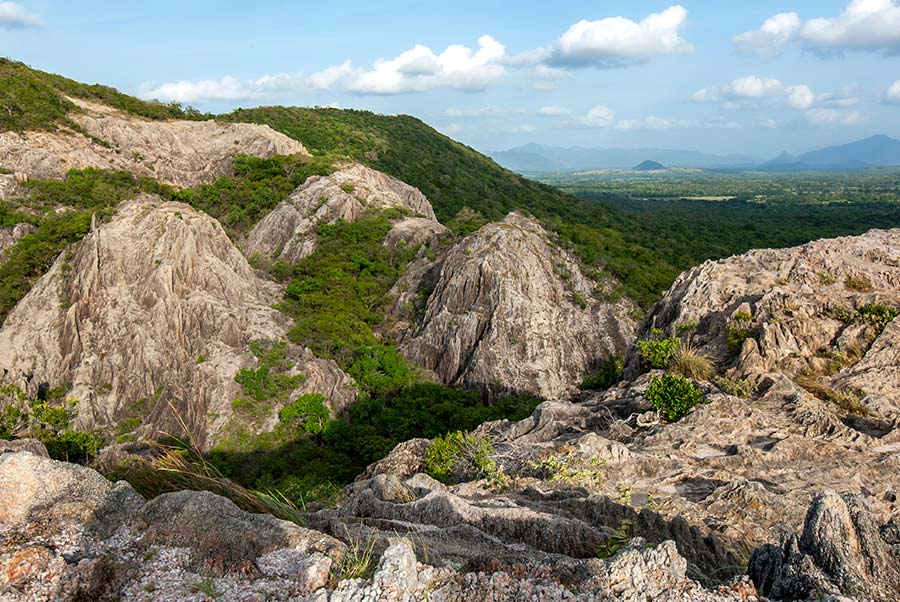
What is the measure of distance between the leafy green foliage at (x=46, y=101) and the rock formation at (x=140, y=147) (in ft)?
3.63

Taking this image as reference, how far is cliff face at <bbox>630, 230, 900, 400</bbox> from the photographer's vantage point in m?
13.6

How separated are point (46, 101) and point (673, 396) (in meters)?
56.4

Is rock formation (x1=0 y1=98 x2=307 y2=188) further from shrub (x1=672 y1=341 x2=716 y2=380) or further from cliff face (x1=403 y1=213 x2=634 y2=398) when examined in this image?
shrub (x1=672 y1=341 x2=716 y2=380)

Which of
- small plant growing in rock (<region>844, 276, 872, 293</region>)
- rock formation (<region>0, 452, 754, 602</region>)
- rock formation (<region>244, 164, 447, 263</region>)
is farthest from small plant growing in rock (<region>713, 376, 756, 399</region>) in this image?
rock formation (<region>244, 164, 447, 263</region>)

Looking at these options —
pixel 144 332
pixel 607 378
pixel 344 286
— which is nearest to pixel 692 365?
pixel 607 378

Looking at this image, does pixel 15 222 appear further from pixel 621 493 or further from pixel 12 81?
pixel 621 493

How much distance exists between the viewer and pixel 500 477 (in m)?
10.7

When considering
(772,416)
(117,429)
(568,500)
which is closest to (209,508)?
(568,500)

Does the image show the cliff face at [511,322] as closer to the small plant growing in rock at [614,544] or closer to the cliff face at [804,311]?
the cliff face at [804,311]

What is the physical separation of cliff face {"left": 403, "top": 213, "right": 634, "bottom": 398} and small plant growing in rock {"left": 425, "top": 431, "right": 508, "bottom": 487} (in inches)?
680

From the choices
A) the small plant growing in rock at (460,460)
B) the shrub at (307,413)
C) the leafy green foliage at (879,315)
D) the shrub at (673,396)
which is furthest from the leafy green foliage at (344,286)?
the leafy green foliage at (879,315)

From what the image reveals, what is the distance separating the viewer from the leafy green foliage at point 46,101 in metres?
45.3

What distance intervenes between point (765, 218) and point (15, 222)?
4865 inches

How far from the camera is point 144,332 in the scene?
91.0 feet
